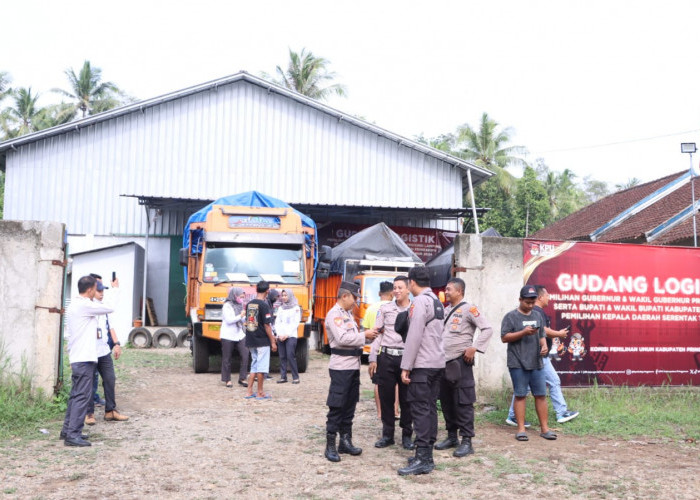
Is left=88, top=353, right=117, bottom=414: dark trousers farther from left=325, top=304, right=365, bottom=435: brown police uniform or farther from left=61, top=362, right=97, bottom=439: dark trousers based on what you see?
left=325, top=304, right=365, bottom=435: brown police uniform

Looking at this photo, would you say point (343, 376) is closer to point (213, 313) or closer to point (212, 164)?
point (213, 313)

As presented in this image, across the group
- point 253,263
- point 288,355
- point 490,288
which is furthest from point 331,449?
point 253,263

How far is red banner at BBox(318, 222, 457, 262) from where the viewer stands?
23.5 meters

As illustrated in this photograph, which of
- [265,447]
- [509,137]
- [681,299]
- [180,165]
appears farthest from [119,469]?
[509,137]

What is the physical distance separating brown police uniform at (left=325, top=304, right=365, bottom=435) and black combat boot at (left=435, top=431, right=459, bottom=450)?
3.20ft

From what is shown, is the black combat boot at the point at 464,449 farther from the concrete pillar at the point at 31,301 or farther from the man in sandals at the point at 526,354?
the concrete pillar at the point at 31,301

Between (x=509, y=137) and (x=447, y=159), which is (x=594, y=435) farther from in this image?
(x=509, y=137)

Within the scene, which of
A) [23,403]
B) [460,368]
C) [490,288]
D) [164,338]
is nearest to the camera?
[460,368]

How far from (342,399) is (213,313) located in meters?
6.56

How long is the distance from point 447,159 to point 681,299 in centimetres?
1461

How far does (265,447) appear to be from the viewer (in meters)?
6.92

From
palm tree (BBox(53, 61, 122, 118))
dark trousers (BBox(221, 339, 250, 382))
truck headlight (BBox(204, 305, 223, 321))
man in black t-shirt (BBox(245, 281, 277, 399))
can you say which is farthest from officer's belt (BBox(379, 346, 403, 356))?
palm tree (BBox(53, 61, 122, 118))

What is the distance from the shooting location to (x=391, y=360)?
22.1ft

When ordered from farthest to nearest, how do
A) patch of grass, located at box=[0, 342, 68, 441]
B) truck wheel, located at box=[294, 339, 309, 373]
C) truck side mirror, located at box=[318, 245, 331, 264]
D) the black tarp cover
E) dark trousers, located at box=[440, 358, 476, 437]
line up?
the black tarp cover < truck side mirror, located at box=[318, 245, 331, 264] < truck wheel, located at box=[294, 339, 309, 373] < patch of grass, located at box=[0, 342, 68, 441] < dark trousers, located at box=[440, 358, 476, 437]
